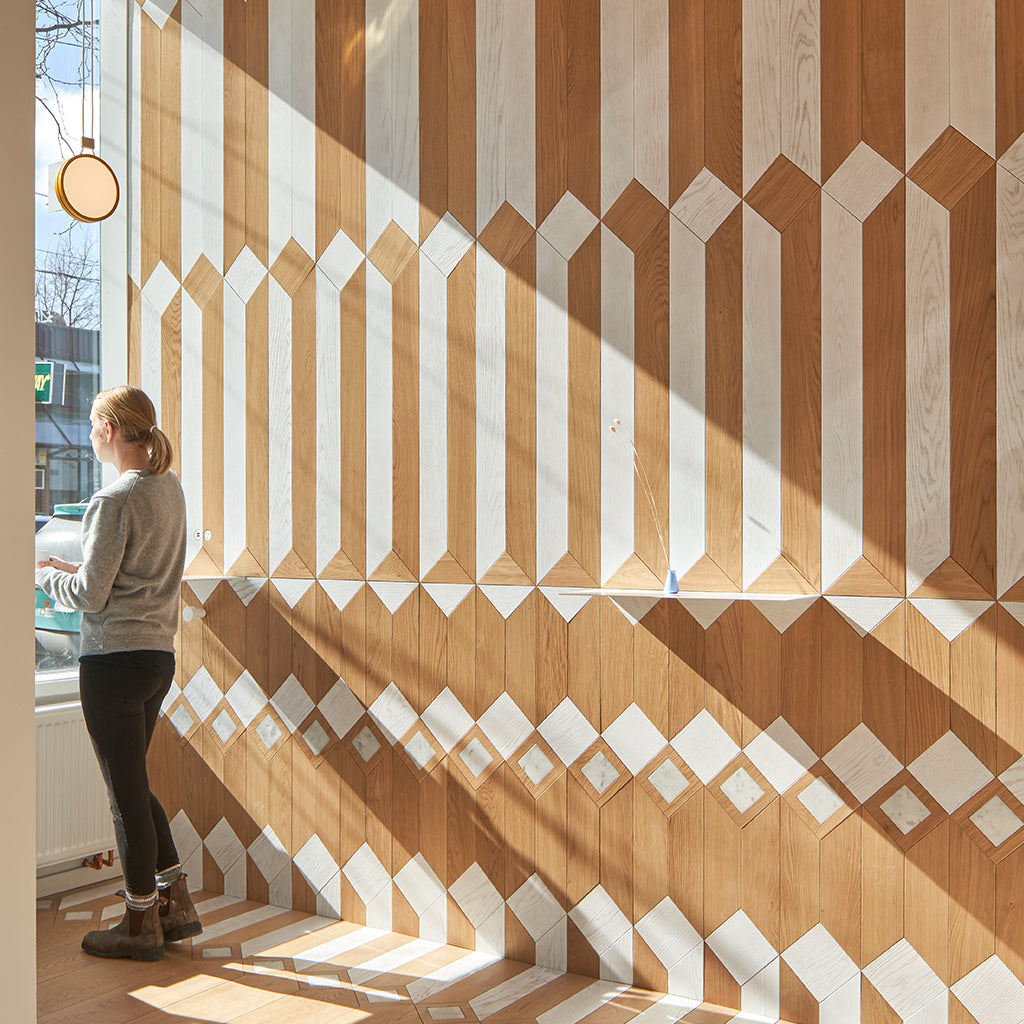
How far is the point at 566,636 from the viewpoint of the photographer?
307 cm

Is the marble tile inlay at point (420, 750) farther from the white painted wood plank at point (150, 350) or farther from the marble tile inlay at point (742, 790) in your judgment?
the white painted wood plank at point (150, 350)

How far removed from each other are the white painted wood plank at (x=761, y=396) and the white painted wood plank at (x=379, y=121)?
124 centimetres

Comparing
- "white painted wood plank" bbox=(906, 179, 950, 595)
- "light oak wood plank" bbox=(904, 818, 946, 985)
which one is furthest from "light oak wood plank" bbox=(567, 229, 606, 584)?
"light oak wood plank" bbox=(904, 818, 946, 985)

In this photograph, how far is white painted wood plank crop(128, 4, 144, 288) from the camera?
402 cm

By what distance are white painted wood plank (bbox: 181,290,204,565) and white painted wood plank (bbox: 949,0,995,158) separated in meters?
2.62

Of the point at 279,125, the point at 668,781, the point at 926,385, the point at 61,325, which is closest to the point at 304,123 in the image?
the point at 279,125

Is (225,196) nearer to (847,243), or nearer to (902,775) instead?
(847,243)

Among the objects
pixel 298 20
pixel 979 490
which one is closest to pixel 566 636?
pixel 979 490

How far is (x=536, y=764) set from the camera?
311 cm

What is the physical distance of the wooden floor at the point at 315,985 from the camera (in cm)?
274

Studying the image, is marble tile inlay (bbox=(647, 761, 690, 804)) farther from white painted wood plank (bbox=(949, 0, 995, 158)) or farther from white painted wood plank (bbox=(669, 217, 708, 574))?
white painted wood plank (bbox=(949, 0, 995, 158))

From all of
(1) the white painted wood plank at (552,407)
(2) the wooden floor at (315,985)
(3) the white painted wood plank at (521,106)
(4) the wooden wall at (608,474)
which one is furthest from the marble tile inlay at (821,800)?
(3) the white painted wood plank at (521,106)

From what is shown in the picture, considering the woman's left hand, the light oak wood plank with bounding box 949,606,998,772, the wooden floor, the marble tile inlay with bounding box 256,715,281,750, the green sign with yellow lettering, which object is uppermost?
the green sign with yellow lettering

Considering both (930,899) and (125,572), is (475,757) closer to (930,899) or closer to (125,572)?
(125,572)
